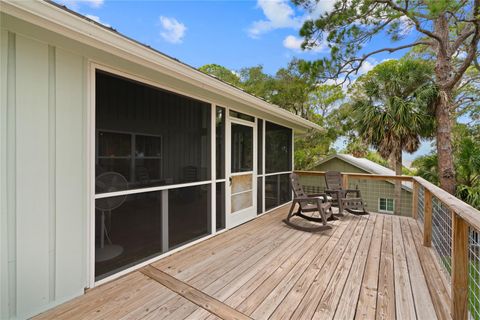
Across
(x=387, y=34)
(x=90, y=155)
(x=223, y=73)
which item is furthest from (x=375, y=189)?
(x=90, y=155)

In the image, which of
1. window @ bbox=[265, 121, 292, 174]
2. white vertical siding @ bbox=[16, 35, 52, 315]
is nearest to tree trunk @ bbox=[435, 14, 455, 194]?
window @ bbox=[265, 121, 292, 174]

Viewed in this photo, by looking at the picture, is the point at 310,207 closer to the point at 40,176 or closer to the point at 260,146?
the point at 260,146

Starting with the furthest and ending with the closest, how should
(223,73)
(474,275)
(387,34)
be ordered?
(223,73), (387,34), (474,275)

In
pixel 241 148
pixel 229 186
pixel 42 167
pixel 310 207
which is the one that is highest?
→ pixel 241 148

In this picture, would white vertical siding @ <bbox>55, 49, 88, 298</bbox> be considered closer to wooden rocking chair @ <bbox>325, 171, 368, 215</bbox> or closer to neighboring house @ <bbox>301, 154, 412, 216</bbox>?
wooden rocking chair @ <bbox>325, 171, 368, 215</bbox>

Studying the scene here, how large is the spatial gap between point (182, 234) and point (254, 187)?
6.25 feet

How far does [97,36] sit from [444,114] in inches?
335

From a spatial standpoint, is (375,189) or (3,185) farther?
(375,189)

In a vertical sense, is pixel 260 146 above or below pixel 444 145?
below

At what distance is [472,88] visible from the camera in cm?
1080

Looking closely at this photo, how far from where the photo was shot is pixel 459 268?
177 cm

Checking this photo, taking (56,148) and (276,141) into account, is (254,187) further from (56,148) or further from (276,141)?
(56,148)

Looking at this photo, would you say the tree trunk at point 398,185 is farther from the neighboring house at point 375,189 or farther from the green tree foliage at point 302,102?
the green tree foliage at point 302,102

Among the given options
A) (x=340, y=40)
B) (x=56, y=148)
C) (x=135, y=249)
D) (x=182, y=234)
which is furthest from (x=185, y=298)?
(x=340, y=40)
